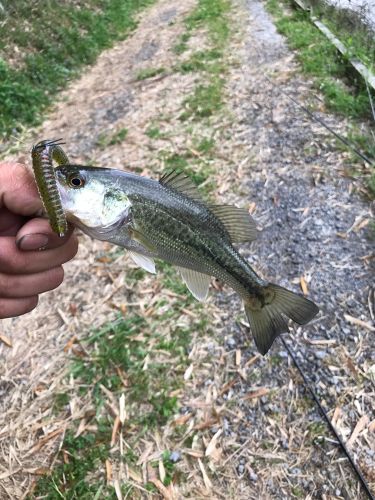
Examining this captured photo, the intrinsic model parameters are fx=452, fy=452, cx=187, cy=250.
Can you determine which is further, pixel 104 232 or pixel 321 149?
pixel 321 149

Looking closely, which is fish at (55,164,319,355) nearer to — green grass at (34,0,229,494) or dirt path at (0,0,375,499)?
dirt path at (0,0,375,499)

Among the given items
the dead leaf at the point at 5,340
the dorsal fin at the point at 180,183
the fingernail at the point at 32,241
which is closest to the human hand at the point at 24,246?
the fingernail at the point at 32,241

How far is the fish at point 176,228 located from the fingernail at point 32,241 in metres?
0.19

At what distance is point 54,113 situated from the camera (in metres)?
9.42

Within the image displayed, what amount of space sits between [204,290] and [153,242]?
42 centimetres

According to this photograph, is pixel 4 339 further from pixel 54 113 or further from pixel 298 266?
pixel 54 113

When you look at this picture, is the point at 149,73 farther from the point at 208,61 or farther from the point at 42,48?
the point at 42,48

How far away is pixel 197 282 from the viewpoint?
2328 millimetres

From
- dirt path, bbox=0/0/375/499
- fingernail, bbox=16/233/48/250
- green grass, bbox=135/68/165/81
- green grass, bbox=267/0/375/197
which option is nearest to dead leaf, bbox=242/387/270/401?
dirt path, bbox=0/0/375/499

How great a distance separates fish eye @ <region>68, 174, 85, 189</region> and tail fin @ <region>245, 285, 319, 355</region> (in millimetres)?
1047

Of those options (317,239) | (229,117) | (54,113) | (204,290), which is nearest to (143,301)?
(317,239)

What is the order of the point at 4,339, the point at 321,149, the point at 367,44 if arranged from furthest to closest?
the point at 367,44
the point at 321,149
the point at 4,339

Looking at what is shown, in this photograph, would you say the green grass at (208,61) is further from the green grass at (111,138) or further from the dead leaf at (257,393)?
the dead leaf at (257,393)

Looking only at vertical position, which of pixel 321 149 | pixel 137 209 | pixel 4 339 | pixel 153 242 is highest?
pixel 137 209
